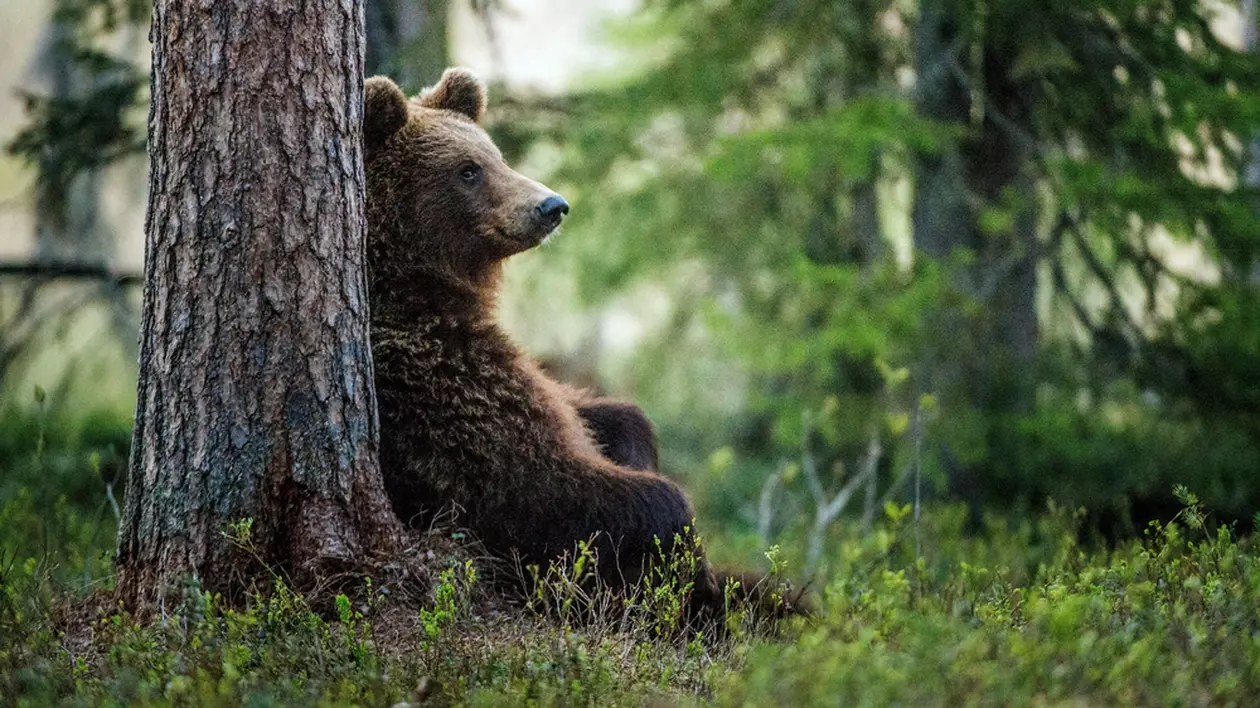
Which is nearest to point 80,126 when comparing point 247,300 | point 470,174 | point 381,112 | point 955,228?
point 381,112

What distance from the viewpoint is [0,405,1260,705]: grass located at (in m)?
2.56

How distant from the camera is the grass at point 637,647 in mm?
2562

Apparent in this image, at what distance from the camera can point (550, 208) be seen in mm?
4391

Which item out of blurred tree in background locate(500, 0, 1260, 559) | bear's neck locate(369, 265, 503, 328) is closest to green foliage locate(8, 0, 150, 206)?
blurred tree in background locate(500, 0, 1260, 559)

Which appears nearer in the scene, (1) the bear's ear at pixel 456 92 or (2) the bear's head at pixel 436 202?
(2) the bear's head at pixel 436 202

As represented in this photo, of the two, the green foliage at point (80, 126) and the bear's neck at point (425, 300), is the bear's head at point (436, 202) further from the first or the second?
the green foliage at point (80, 126)

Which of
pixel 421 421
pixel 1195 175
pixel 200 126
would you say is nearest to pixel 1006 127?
pixel 1195 175

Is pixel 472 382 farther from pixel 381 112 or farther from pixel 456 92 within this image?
pixel 456 92

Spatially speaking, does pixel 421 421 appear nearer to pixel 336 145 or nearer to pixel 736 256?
pixel 336 145

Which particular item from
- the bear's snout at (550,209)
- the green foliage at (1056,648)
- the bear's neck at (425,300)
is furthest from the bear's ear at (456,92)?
the green foliage at (1056,648)

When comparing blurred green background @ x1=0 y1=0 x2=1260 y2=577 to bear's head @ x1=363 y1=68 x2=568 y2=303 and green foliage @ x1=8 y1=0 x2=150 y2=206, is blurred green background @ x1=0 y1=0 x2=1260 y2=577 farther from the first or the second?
bear's head @ x1=363 y1=68 x2=568 y2=303

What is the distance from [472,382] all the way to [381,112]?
3.64ft

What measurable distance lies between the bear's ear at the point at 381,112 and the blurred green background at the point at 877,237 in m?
1.28

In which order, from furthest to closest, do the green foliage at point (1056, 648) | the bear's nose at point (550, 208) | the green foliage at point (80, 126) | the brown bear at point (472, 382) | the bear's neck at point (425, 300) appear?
the green foliage at point (80, 126) → the bear's nose at point (550, 208) → the bear's neck at point (425, 300) → the brown bear at point (472, 382) → the green foliage at point (1056, 648)
